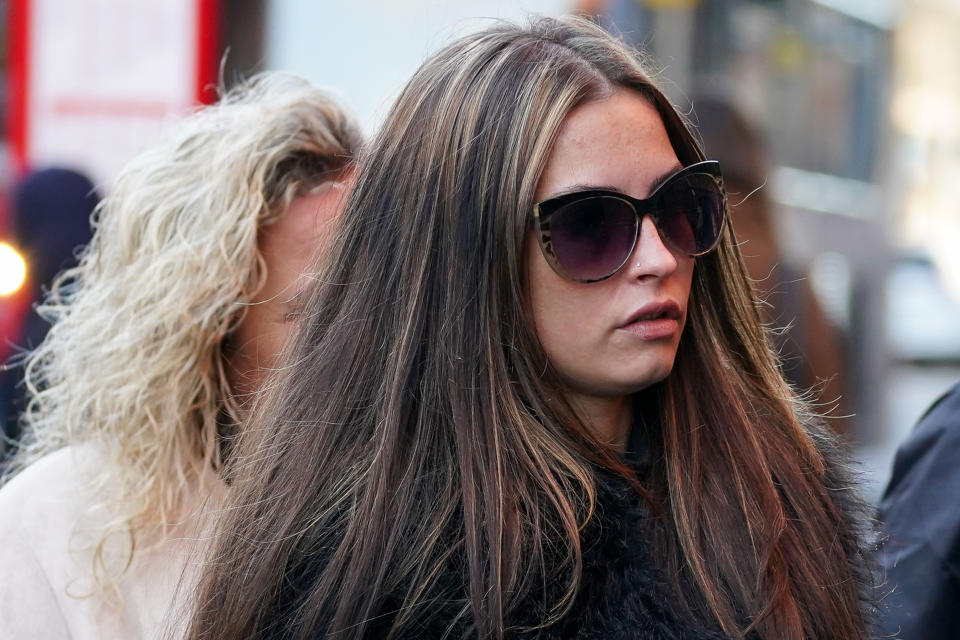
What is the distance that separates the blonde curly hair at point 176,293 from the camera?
2.24 metres

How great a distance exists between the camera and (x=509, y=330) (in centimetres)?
160

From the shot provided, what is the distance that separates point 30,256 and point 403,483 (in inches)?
118

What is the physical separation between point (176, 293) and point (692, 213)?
1.07m

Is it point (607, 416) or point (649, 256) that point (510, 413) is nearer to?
point (607, 416)

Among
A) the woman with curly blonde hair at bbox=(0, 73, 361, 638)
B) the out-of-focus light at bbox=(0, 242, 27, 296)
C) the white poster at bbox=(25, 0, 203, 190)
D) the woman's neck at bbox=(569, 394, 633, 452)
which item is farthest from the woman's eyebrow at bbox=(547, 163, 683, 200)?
the white poster at bbox=(25, 0, 203, 190)

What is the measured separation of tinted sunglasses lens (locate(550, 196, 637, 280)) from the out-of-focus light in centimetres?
307

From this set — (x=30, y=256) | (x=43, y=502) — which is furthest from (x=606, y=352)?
(x=30, y=256)

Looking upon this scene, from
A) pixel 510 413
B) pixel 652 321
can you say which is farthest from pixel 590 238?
pixel 510 413

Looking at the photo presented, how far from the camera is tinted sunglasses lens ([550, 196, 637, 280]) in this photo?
154 cm

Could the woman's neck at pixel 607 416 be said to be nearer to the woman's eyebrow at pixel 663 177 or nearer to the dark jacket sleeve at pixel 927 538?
the woman's eyebrow at pixel 663 177

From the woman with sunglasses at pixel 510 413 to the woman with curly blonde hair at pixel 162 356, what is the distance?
15.9 inches

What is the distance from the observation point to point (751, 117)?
809 cm

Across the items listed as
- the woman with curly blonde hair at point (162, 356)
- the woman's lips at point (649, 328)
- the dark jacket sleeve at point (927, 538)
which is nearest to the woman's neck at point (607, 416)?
the woman's lips at point (649, 328)

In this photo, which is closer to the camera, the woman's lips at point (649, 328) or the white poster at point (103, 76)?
the woman's lips at point (649, 328)
